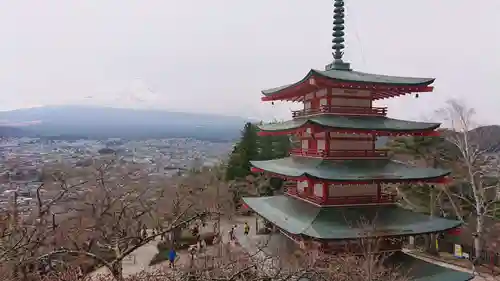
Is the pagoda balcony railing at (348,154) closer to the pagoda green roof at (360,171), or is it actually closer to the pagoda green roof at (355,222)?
the pagoda green roof at (360,171)

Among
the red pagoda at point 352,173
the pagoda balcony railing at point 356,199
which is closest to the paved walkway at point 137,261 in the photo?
the red pagoda at point 352,173

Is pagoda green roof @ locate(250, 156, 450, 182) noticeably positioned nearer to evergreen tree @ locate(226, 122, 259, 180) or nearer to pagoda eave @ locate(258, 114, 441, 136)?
pagoda eave @ locate(258, 114, 441, 136)

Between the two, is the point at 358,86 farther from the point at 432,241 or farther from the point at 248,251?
the point at 432,241

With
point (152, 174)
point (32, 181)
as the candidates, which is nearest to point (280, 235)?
point (32, 181)

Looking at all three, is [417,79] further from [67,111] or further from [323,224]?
[67,111]

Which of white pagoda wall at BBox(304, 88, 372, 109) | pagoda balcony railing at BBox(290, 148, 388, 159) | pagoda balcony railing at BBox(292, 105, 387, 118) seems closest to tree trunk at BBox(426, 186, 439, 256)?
pagoda balcony railing at BBox(290, 148, 388, 159)
